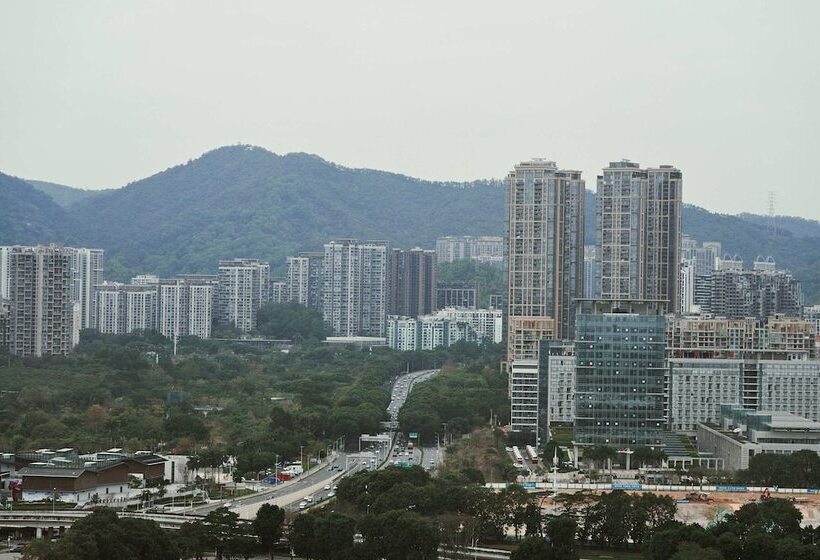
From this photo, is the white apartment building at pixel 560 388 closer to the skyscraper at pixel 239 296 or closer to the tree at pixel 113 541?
the tree at pixel 113 541

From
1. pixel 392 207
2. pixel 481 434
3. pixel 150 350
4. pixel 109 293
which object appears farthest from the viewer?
pixel 392 207

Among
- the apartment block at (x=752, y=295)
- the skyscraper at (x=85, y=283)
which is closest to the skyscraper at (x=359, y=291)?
the skyscraper at (x=85, y=283)

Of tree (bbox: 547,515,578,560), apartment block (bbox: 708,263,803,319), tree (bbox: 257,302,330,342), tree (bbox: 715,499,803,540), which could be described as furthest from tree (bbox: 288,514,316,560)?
tree (bbox: 257,302,330,342)

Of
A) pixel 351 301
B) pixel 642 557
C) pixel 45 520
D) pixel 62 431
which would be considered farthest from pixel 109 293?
pixel 642 557

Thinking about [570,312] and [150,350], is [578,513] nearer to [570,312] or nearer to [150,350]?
[570,312]

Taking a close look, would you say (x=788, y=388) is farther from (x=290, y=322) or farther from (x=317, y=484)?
(x=290, y=322)

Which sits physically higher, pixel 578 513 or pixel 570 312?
pixel 570 312

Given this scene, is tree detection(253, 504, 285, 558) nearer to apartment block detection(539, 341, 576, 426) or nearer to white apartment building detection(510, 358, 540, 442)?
apartment block detection(539, 341, 576, 426)
